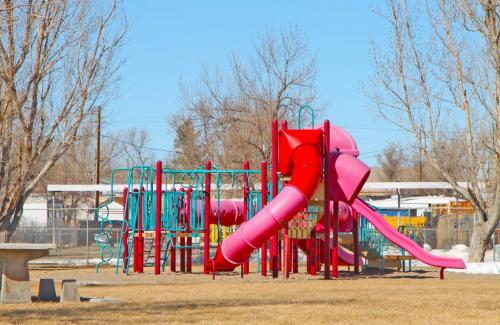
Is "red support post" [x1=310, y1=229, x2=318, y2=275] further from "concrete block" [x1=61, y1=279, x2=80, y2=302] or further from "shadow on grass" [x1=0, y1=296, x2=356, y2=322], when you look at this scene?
"concrete block" [x1=61, y1=279, x2=80, y2=302]

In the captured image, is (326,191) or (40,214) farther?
(40,214)

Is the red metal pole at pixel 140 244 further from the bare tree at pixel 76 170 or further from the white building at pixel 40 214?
the bare tree at pixel 76 170

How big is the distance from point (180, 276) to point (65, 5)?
28.6 feet

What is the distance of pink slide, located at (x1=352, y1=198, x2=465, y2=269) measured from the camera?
22.0m

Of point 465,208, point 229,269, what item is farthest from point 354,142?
point 465,208

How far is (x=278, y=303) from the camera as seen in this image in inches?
559

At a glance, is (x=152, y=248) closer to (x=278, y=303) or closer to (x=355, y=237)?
(x=355, y=237)

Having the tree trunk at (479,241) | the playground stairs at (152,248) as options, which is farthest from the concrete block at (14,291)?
the tree trunk at (479,241)

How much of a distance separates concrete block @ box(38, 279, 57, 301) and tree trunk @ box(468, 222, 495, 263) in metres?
17.1

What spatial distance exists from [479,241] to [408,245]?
304 inches

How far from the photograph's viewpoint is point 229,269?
75.8 feet

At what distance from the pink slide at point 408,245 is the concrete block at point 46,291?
9.29m

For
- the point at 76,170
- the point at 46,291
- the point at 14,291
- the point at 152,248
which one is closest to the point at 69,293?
the point at 46,291

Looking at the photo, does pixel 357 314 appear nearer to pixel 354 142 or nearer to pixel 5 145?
pixel 354 142
